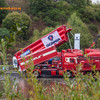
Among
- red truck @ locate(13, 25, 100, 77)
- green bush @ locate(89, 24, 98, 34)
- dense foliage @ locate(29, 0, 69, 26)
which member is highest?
dense foliage @ locate(29, 0, 69, 26)

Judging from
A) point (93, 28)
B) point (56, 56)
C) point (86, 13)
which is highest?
point (86, 13)

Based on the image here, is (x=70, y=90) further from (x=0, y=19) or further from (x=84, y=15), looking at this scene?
(x=84, y=15)

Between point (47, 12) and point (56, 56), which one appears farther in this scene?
point (47, 12)

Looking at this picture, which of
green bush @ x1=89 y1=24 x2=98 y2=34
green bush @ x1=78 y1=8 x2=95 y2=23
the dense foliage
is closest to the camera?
the dense foliage

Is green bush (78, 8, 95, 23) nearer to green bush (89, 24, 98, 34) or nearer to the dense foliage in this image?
green bush (89, 24, 98, 34)

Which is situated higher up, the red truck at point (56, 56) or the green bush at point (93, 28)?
the green bush at point (93, 28)

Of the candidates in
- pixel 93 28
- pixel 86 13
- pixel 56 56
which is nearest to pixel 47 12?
pixel 86 13

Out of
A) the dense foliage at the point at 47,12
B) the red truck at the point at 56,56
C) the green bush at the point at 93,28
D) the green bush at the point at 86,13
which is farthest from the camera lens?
the green bush at the point at 86,13

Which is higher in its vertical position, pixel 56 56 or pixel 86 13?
pixel 86 13

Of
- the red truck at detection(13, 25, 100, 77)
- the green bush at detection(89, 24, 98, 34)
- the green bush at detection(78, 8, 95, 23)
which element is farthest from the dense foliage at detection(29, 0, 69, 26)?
the red truck at detection(13, 25, 100, 77)

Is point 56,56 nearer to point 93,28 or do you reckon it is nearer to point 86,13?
point 93,28

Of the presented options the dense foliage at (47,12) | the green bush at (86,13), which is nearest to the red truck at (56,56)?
the dense foliage at (47,12)

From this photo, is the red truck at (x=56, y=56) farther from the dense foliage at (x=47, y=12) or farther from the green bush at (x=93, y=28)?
the green bush at (x=93, y=28)

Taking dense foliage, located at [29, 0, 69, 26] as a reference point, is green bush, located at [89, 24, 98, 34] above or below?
below
